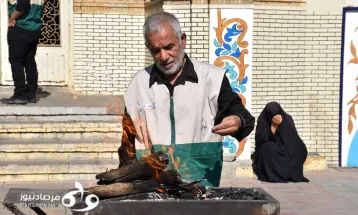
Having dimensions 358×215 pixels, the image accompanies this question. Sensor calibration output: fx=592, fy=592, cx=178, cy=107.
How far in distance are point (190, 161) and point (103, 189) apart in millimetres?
611

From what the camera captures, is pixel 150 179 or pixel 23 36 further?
pixel 23 36

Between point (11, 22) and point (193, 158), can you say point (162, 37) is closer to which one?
point (193, 158)

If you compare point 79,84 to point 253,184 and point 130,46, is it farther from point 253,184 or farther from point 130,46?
point 253,184

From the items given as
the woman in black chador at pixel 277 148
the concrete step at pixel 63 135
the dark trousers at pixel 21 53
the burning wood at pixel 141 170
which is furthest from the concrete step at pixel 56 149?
the burning wood at pixel 141 170

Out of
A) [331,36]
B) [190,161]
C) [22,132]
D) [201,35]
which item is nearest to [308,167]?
Result: [331,36]

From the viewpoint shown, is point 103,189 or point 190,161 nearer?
point 103,189

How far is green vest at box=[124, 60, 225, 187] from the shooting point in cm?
343

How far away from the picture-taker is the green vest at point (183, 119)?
3.43m

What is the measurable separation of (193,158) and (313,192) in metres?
4.85

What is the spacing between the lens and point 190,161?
3461mm

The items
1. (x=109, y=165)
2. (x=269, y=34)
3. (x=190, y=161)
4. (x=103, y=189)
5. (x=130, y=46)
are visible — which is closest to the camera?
(x=103, y=189)

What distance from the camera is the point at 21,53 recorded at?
8.57 m

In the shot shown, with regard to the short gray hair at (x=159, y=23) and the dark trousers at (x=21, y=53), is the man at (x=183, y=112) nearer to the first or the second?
the short gray hair at (x=159, y=23)

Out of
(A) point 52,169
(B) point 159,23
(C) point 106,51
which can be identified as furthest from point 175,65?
(C) point 106,51
